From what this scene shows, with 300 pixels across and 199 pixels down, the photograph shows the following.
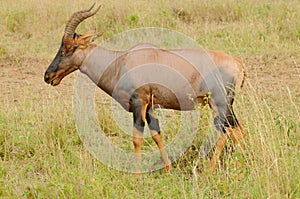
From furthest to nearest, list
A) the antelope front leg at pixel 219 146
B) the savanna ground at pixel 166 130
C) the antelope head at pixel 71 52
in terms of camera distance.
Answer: the antelope head at pixel 71 52 → the antelope front leg at pixel 219 146 → the savanna ground at pixel 166 130

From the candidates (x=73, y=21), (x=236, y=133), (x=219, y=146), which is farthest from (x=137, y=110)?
(x=73, y=21)

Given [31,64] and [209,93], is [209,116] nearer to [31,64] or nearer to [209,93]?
[209,93]

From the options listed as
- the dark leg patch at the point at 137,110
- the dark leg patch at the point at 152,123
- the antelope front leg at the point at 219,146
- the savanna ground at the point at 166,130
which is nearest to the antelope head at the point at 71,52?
the savanna ground at the point at 166,130

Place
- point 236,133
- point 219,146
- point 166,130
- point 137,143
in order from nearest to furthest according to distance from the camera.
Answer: point 219,146
point 236,133
point 137,143
point 166,130

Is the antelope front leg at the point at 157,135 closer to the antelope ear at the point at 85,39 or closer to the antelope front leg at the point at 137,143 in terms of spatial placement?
the antelope front leg at the point at 137,143

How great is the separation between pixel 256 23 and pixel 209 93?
7316mm

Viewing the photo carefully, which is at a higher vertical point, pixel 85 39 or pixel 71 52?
pixel 85 39

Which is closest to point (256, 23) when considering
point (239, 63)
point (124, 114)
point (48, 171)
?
point (124, 114)

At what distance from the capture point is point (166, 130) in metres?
7.50

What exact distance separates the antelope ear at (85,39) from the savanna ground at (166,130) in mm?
1047

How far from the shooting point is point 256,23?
13055mm

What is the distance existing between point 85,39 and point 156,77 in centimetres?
97

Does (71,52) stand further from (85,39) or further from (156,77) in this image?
(156,77)

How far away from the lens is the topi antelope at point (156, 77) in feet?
21.2
